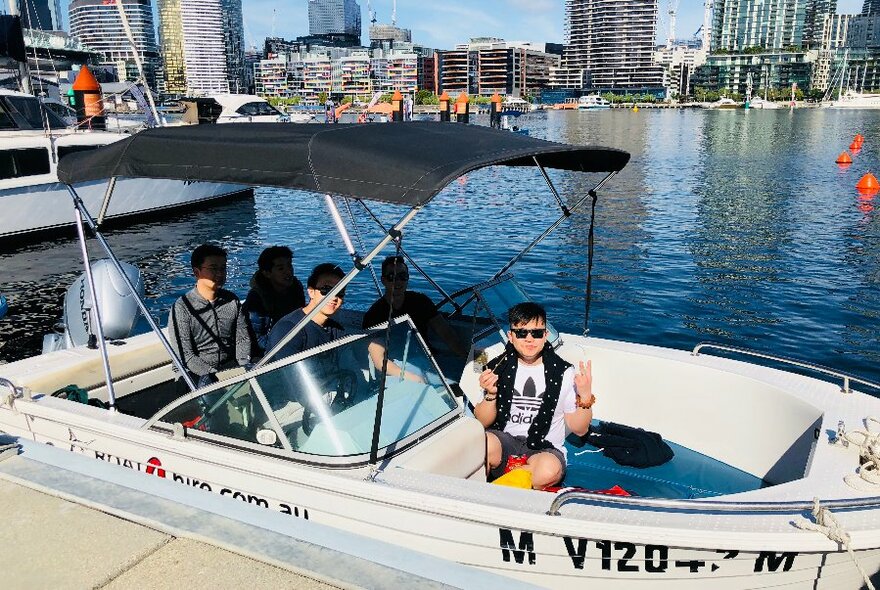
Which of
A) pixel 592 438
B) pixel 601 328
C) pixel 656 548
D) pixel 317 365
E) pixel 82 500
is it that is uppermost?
pixel 317 365

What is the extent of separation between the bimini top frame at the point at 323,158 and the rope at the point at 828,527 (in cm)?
250

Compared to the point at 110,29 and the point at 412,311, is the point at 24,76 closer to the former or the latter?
the point at 412,311

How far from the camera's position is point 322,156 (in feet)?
13.8

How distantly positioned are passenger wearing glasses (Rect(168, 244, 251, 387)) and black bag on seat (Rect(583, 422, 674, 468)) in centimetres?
302

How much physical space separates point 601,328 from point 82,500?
34.2 ft

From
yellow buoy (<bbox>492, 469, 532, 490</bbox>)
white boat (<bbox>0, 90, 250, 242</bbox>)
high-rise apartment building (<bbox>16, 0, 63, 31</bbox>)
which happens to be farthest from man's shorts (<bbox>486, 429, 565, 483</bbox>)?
high-rise apartment building (<bbox>16, 0, 63, 31</bbox>)

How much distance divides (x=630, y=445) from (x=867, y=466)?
198 centimetres

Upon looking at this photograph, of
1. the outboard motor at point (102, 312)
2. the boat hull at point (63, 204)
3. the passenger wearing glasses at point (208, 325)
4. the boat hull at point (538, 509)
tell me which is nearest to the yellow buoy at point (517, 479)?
the boat hull at point (538, 509)

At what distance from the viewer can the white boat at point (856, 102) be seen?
474 feet

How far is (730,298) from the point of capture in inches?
561

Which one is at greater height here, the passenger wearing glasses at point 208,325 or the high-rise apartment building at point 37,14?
the high-rise apartment building at point 37,14

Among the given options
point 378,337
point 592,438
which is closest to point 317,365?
point 378,337

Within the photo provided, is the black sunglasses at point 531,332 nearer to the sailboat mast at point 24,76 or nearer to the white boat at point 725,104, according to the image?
the sailboat mast at point 24,76

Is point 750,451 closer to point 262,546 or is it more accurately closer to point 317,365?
point 317,365
